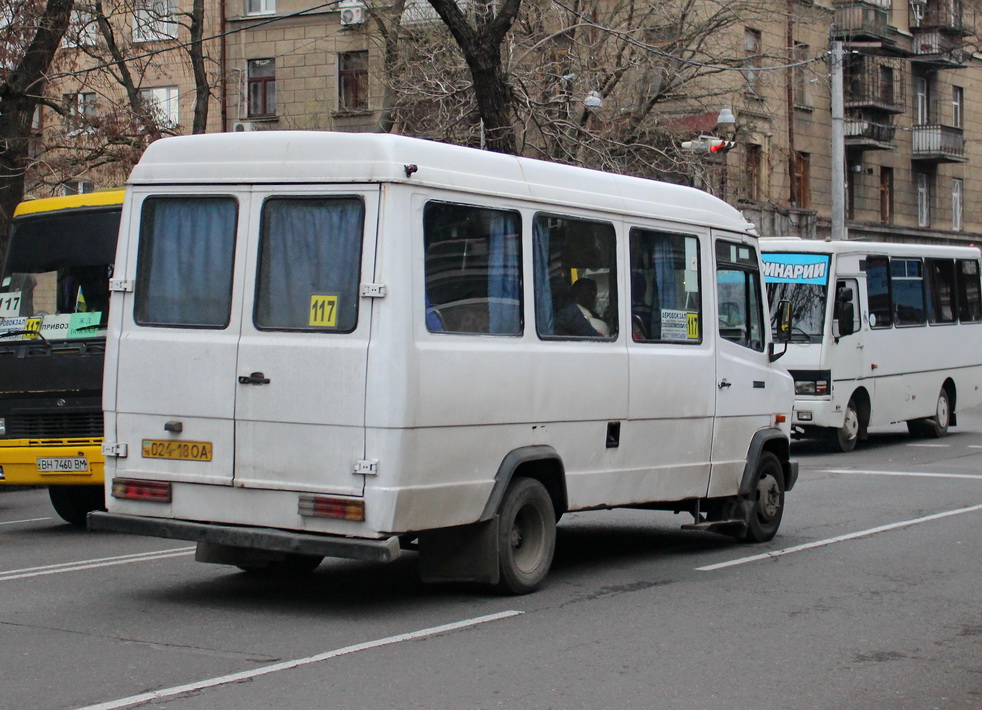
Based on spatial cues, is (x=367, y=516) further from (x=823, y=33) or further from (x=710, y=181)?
(x=823, y=33)

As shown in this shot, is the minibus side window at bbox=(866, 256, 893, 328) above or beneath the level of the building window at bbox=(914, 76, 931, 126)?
beneath

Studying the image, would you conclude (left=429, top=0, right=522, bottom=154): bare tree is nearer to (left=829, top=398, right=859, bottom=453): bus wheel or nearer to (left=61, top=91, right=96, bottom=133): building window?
(left=829, top=398, right=859, bottom=453): bus wheel

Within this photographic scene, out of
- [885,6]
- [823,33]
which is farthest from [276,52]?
[885,6]

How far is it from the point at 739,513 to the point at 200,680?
573cm

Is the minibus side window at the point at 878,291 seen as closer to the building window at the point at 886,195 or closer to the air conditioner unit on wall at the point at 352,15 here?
the air conditioner unit on wall at the point at 352,15

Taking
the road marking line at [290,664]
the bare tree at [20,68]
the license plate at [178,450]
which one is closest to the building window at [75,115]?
the bare tree at [20,68]

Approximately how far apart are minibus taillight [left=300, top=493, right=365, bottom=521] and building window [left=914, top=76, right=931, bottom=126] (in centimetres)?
4670

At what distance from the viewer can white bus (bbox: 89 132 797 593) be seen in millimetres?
7863

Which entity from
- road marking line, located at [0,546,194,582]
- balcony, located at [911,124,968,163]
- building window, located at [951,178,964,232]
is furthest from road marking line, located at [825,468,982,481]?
building window, located at [951,178,964,232]

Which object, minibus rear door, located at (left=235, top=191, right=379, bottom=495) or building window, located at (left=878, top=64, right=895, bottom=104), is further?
building window, located at (left=878, top=64, right=895, bottom=104)

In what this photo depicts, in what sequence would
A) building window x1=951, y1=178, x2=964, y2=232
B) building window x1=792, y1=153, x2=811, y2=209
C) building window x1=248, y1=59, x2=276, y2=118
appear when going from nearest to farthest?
1. building window x1=248, y1=59, x2=276, y2=118
2. building window x1=792, y1=153, x2=811, y2=209
3. building window x1=951, y1=178, x2=964, y2=232

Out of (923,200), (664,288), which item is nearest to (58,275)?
(664,288)

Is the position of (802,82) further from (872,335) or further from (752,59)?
(872,335)

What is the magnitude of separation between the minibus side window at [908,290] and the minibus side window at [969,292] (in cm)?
176
